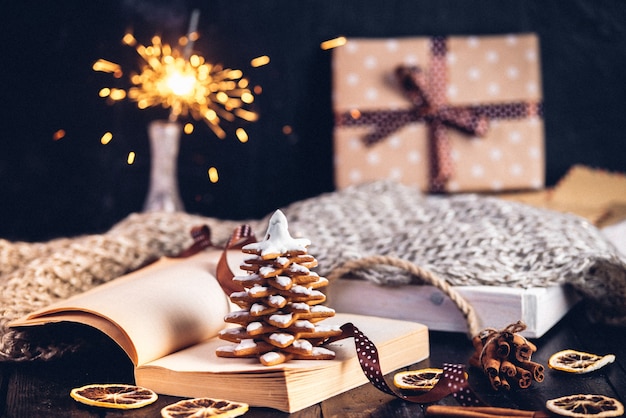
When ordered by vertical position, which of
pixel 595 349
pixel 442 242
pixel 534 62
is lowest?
pixel 595 349

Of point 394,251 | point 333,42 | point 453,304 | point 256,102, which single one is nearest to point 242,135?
point 256,102

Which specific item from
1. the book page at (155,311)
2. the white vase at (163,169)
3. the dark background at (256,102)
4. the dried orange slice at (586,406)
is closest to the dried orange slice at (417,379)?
the dried orange slice at (586,406)

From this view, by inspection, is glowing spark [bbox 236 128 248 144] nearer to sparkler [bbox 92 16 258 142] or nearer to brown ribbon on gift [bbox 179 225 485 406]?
sparkler [bbox 92 16 258 142]

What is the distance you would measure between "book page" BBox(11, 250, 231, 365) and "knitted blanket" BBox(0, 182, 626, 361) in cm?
12

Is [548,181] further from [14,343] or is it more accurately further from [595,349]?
[14,343]

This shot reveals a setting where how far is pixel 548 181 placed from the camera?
2311 mm

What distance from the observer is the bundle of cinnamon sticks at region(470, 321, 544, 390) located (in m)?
1.05

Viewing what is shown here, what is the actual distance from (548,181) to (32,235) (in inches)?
56.3

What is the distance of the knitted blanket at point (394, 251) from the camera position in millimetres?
1300

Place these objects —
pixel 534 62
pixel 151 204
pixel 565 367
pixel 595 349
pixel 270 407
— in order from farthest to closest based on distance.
Result: pixel 534 62 → pixel 151 204 → pixel 595 349 → pixel 565 367 → pixel 270 407

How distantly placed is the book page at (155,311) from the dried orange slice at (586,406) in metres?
0.49

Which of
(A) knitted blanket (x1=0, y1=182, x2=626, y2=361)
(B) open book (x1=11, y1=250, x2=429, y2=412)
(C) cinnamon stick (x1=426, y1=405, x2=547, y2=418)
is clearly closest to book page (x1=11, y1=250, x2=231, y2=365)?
(B) open book (x1=11, y1=250, x2=429, y2=412)

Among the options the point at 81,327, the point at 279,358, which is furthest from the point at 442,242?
the point at 81,327

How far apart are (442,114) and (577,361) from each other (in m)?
1.09
